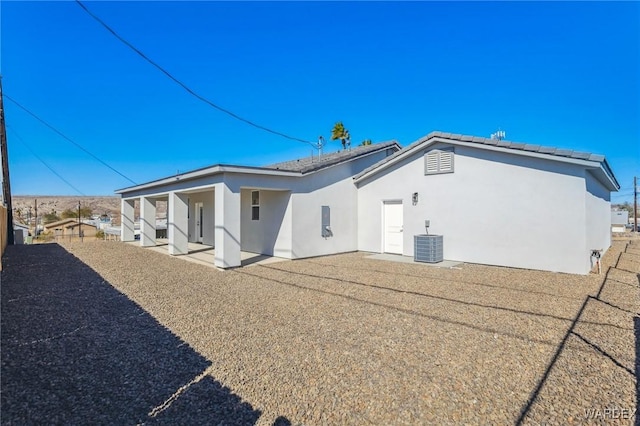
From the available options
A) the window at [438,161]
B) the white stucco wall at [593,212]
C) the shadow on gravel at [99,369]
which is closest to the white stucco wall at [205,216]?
the shadow on gravel at [99,369]

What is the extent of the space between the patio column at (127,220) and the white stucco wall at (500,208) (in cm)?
1543

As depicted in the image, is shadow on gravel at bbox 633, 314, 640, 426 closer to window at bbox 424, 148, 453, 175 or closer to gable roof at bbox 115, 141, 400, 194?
window at bbox 424, 148, 453, 175

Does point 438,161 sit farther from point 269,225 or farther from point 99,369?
point 99,369

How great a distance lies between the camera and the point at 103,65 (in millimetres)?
12750

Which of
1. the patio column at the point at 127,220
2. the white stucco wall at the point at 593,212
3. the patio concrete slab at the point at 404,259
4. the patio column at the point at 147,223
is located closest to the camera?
the white stucco wall at the point at 593,212

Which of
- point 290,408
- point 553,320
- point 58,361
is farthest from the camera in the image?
point 553,320

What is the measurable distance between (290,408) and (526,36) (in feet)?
45.1

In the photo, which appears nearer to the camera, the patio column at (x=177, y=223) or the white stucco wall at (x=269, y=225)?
the white stucco wall at (x=269, y=225)

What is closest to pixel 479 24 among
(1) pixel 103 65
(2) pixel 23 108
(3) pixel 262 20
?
(3) pixel 262 20

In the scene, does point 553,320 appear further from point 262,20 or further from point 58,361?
point 262,20

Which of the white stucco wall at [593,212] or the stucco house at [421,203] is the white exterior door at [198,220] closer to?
the stucco house at [421,203]

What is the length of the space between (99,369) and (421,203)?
32.5 feet

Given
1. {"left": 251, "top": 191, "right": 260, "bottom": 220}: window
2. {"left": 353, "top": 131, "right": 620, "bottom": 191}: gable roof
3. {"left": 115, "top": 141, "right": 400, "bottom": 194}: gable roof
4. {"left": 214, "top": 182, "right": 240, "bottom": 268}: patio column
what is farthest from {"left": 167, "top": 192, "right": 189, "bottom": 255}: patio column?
{"left": 353, "top": 131, "right": 620, "bottom": 191}: gable roof

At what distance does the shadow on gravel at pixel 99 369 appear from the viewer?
259cm
